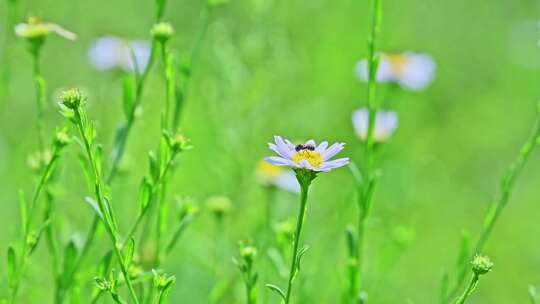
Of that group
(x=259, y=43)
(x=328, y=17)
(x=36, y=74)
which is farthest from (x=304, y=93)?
(x=36, y=74)

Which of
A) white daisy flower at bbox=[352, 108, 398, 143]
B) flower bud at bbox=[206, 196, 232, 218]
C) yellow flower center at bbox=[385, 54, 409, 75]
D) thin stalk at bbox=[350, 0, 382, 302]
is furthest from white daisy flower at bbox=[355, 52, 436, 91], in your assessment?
thin stalk at bbox=[350, 0, 382, 302]

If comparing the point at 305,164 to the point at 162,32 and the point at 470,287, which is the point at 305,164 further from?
the point at 162,32

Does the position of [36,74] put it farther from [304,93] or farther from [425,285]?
[304,93]

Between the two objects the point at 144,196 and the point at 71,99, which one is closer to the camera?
the point at 71,99

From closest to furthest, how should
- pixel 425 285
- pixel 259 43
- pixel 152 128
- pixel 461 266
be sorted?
pixel 461 266 → pixel 259 43 → pixel 425 285 → pixel 152 128

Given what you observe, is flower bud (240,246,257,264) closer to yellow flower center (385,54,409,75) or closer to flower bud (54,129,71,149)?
flower bud (54,129,71,149)

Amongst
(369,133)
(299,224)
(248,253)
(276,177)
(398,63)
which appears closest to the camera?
(299,224)

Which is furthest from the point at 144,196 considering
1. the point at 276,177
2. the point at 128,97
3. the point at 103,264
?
the point at 276,177
